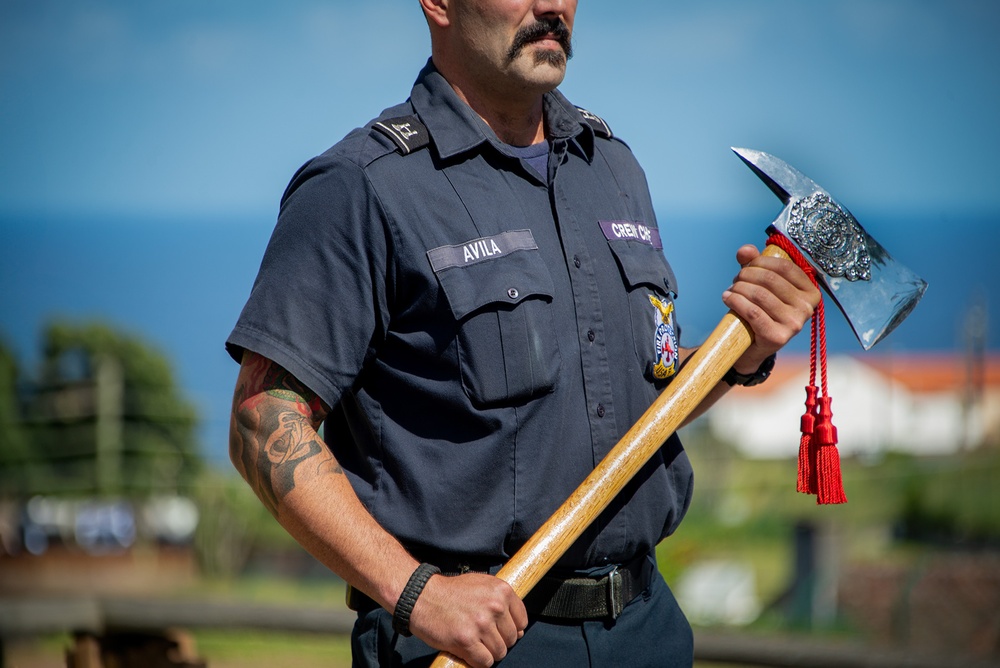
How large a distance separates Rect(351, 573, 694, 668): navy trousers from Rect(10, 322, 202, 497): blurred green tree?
9158mm

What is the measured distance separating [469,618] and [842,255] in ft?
3.22

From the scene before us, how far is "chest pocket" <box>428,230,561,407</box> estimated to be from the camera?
175cm

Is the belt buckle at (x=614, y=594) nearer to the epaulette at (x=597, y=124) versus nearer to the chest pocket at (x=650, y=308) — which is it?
the chest pocket at (x=650, y=308)

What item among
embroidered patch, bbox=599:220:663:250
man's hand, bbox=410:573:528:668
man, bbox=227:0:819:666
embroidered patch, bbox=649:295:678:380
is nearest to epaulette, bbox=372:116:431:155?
man, bbox=227:0:819:666

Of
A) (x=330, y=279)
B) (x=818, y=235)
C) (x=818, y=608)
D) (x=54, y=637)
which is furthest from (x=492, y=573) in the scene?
(x=818, y=608)

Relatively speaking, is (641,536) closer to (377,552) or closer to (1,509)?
(377,552)

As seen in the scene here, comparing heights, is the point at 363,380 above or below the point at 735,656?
above

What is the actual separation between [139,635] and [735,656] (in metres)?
1.85

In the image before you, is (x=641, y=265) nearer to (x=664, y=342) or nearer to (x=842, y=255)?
(x=664, y=342)

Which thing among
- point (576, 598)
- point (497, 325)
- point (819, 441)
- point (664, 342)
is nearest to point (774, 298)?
point (664, 342)

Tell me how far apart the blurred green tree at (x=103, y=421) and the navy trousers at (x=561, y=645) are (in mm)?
9158

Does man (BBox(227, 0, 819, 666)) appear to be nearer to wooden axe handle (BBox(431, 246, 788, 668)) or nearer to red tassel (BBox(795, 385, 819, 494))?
wooden axe handle (BBox(431, 246, 788, 668))

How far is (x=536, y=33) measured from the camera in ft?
6.28

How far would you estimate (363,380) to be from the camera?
1.82 m
